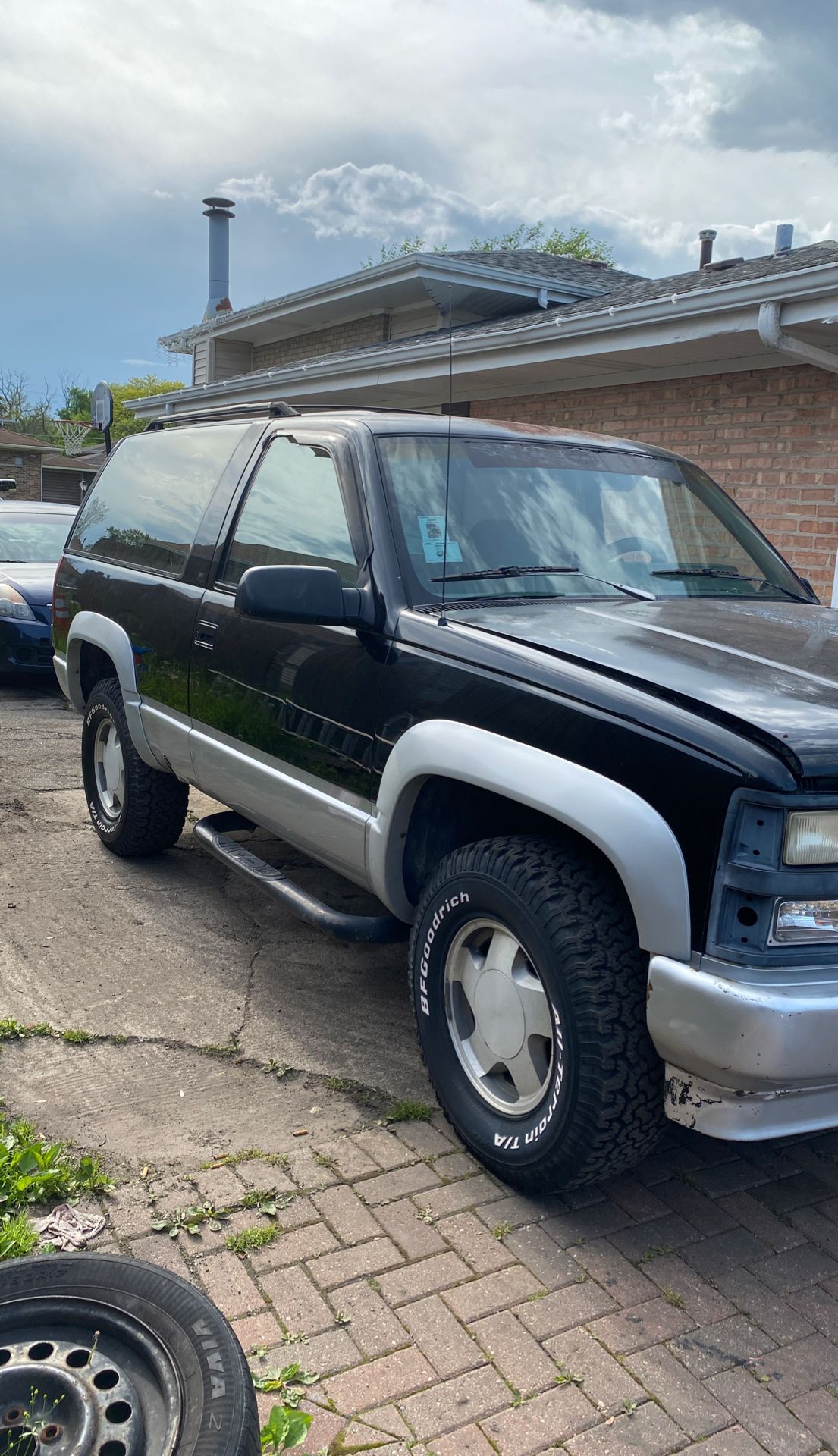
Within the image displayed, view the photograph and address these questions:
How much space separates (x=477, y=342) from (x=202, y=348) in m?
12.0

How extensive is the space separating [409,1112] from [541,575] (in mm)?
1652

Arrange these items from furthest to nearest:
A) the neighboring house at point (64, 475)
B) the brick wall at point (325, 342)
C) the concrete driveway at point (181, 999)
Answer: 1. the neighboring house at point (64, 475)
2. the brick wall at point (325, 342)
3. the concrete driveway at point (181, 999)

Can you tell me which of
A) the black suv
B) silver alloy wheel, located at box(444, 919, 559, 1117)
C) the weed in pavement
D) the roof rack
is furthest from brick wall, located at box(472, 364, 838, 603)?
the weed in pavement

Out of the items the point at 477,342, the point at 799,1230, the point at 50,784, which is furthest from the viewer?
the point at 477,342

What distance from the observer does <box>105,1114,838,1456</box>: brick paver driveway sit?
222cm

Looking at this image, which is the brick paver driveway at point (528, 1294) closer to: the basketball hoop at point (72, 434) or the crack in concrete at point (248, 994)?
the crack in concrete at point (248, 994)

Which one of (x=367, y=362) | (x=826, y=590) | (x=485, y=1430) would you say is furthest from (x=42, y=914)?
(x=367, y=362)

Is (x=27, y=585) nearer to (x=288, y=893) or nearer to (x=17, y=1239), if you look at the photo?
(x=288, y=893)

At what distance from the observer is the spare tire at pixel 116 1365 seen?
1.89 meters

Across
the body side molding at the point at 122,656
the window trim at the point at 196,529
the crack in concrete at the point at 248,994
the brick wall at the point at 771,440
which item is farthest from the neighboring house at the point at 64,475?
the crack in concrete at the point at 248,994

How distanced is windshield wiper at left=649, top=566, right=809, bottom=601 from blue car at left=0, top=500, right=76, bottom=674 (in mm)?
6585

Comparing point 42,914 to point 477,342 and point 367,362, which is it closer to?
point 477,342

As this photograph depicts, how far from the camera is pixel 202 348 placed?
811 inches

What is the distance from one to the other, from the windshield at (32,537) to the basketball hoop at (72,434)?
47684 mm
